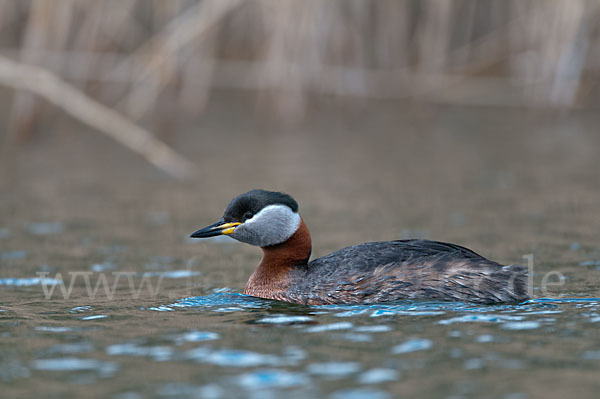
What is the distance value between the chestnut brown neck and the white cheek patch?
53mm

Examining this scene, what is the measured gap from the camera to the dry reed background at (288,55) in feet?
39.0

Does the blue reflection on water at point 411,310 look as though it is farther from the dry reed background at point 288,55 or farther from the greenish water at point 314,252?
the dry reed background at point 288,55

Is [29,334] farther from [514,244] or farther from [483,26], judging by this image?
[483,26]

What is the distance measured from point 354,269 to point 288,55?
690cm

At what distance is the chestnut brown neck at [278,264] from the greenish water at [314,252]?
0.15 metres

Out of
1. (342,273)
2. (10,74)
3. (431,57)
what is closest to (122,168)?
(10,74)

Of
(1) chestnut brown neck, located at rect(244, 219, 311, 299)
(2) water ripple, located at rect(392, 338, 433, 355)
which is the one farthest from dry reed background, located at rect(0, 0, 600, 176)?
(2) water ripple, located at rect(392, 338, 433, 355)

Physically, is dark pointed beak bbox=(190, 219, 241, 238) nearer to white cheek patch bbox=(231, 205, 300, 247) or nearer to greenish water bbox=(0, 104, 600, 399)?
white cheek patch bbox=(231, 205, 300, 247)

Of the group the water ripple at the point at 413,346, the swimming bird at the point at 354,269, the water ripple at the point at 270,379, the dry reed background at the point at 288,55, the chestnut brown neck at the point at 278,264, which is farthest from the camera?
the dry reed background at the point at 288,55

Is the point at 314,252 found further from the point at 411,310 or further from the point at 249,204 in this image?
the point at 411,310

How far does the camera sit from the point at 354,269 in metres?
6.43

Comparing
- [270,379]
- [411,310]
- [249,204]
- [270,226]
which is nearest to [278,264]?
[270,226]

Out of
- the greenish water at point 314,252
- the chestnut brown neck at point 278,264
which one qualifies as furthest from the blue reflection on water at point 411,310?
the chestnut brown neck at point 278,264

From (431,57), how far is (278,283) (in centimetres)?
902
